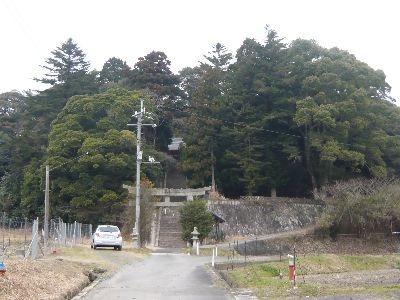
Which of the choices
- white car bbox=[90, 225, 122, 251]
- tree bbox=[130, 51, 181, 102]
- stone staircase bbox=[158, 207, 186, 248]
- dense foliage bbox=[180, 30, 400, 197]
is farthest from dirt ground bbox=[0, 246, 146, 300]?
tree bbox=[130, 51, 181, 102]

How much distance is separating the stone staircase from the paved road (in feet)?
69.6

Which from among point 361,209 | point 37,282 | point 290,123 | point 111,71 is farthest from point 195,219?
point 111,71

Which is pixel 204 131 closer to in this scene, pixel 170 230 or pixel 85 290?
pixel 170 230

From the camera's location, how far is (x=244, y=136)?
49.2 metres

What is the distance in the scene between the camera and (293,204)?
47312mm

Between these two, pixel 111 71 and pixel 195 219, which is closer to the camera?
pixel 195 219

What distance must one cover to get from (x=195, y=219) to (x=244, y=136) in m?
14.9

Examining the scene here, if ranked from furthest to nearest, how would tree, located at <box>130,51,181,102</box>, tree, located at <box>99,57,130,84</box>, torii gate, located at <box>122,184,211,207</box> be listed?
tree, located at <box>99,57,130,84</box> < tree, located at <box>130,51,181,102</box> < torii gate, located at <box>122,184,211,207</box>

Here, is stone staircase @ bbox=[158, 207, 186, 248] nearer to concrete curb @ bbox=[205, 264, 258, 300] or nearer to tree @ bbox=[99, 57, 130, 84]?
concrete curb @ bbox=[205, 264, 258, 300]

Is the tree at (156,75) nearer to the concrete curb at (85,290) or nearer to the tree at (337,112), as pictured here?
the tree at (337,112)

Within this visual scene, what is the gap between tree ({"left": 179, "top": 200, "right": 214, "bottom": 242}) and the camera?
3606cm

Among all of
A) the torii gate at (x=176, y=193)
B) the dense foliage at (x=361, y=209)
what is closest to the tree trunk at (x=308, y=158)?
the dense foliage at (x=361, y=209)

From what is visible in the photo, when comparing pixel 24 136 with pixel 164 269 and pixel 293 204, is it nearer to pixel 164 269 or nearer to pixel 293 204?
pixel 293 204

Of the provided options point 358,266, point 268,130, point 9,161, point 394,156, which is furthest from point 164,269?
point 9,161
